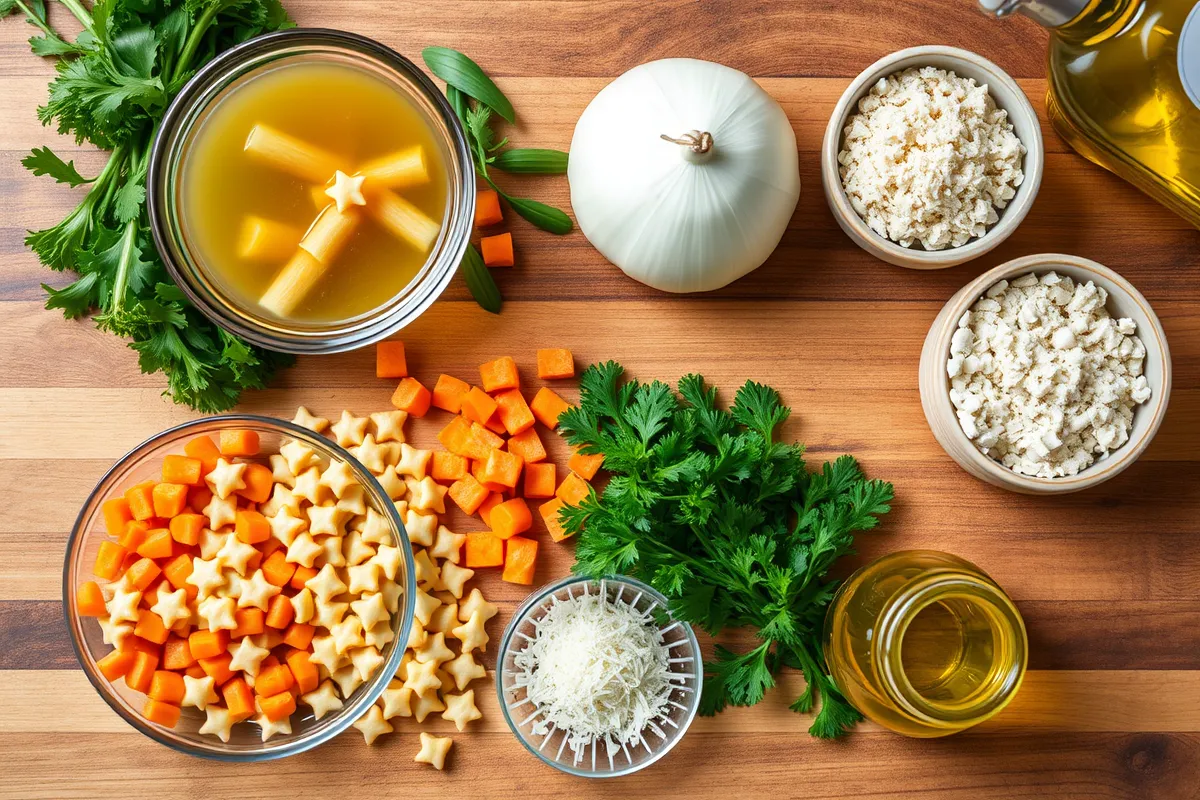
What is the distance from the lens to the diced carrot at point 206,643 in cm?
138

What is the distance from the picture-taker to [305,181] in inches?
51.3

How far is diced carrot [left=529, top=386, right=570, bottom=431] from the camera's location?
146cm

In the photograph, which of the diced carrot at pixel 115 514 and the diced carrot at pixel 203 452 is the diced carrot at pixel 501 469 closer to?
the diced carrot at pixel 203 452

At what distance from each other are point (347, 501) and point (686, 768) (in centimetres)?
73

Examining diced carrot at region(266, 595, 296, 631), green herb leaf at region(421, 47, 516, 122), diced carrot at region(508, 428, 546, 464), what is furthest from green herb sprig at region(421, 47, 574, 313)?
diced carrot at region(266, 595, 296, 631)

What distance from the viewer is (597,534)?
136 centimetres

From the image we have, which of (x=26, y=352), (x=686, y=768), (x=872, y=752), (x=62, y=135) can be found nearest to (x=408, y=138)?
(x=62, y=135)

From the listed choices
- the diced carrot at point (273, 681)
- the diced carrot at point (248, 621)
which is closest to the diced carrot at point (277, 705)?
the diced carrot at point (273, 681)

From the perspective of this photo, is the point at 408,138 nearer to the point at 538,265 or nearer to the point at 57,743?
the point at 538,265

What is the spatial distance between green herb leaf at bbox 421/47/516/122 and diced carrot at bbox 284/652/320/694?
97 cm

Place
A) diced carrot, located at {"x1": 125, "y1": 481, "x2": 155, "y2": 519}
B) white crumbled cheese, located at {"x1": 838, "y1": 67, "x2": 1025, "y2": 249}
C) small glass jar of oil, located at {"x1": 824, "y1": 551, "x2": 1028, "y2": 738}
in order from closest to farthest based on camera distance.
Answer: small glass jar of oil, located at {"x1": 824, "y1": 551, "x2": 1028, "y2": 738}, white crumbled cheese, located at {"x1": 838, "y1": 67, "x2": 1025, "y2": 249}, diced carrot, located at {"x1": 125, "y1": 481, "x2": 155, "y2": 519}

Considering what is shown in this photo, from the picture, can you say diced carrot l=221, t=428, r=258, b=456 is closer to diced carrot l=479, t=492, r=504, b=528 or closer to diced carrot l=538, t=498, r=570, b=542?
diced carrot l=479, t=492, r=504, b=528


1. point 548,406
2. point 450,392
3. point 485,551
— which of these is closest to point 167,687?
point 485,551

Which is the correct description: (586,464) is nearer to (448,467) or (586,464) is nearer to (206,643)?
(448,467)
